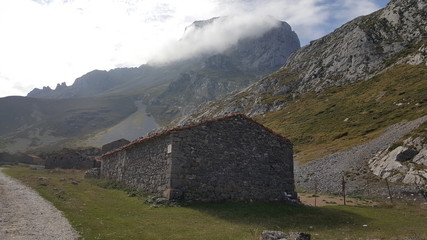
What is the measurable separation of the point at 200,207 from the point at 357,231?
8572mm

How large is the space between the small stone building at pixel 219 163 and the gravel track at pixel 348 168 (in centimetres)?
1563

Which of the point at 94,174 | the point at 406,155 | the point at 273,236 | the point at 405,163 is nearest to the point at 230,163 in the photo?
the point at 273,236

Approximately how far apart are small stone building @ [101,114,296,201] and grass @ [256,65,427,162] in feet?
129

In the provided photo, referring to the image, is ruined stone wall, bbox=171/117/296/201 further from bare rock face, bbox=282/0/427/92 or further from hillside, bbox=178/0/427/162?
bare rock face, bbox=282/0/427/92

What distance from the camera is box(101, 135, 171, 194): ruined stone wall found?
74.0 ft

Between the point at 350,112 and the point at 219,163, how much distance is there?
76.3 metres

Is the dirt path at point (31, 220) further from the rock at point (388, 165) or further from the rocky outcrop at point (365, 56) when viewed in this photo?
the rocky outcrop at point (365, 56)

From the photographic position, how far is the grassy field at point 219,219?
13734mm

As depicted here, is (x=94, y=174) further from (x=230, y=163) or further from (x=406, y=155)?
(x=406, y=155)

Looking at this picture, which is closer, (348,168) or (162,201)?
(162,201)

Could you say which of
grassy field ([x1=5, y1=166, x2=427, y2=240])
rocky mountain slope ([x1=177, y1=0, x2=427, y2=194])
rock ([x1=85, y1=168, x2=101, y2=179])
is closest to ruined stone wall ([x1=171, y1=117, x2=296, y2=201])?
grassy field ([x1=5, y1=166, x2=427, y2=240])

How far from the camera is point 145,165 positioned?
84.3ft

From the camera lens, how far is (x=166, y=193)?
21094 millimetres

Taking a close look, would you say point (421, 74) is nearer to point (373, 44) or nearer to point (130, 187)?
point (373, 44)
